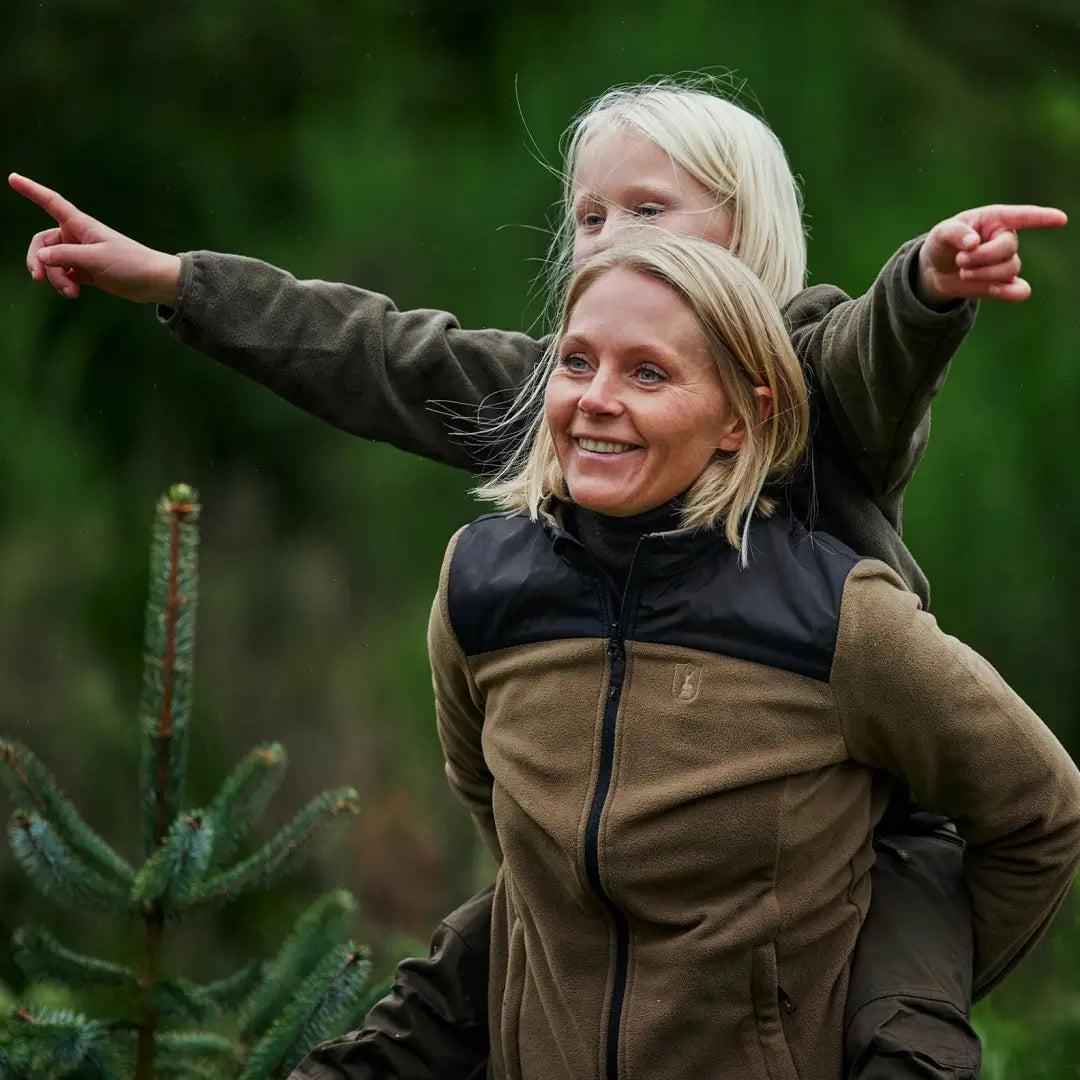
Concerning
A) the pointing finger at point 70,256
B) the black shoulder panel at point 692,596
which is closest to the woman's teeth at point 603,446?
the black shoulder panel at point 692,596

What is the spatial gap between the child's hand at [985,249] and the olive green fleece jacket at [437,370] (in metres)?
0.18

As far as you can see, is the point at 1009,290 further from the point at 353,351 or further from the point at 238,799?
the point at 238,799

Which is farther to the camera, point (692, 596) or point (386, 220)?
point (386, 220)

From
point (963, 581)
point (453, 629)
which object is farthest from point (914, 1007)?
point (963, 581)

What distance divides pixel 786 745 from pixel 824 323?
526mm

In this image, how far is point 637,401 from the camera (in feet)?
6.73

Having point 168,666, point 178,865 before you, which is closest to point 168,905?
point 178,865

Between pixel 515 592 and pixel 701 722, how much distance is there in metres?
0.27

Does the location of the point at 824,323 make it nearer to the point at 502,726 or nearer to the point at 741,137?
the point at 741,137

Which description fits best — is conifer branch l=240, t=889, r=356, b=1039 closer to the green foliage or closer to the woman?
the green foliage

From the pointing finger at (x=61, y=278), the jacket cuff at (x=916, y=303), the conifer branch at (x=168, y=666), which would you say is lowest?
the conifer branch at (x=168, y=666)

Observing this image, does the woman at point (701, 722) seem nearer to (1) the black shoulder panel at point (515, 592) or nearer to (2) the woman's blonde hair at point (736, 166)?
(1) the black shoulder panel at point (515, 592)

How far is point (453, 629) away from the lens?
219 cm

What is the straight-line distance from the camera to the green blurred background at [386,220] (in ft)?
14.9
